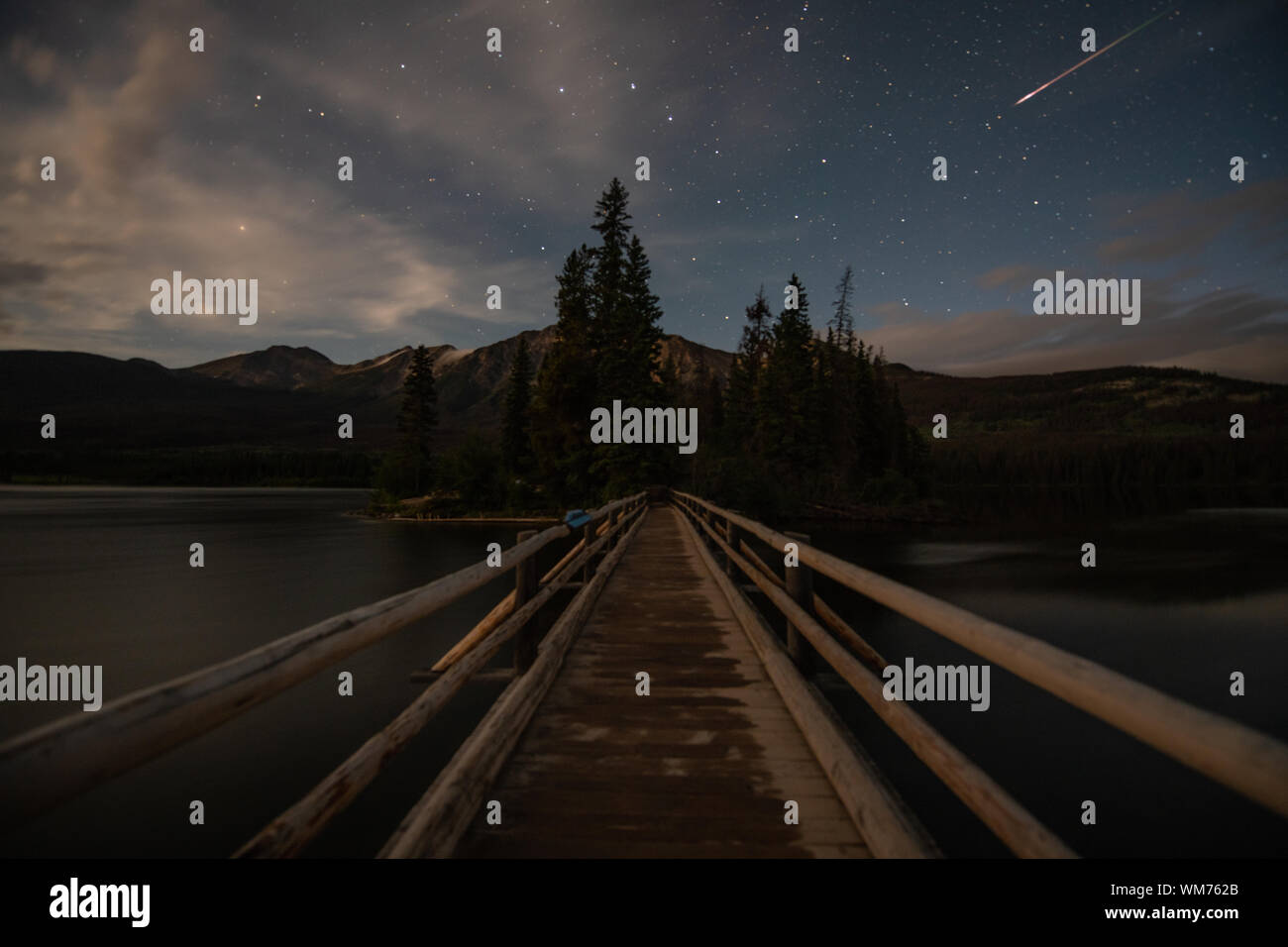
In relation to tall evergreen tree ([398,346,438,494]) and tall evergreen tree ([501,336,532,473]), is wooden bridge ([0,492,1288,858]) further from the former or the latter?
tall evergreen tree ([398,346,438,494])

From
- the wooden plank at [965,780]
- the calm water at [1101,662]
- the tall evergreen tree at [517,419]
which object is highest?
the tall evergreen tree at [517,419]

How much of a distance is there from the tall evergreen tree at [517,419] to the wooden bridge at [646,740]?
47816mm

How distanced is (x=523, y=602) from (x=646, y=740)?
1.82 m

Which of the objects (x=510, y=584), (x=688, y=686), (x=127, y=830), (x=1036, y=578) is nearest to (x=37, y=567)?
(x=510, y=584)

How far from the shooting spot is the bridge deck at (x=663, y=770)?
2.64 m

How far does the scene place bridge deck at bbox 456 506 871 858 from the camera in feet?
8.65

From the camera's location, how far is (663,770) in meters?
3.30

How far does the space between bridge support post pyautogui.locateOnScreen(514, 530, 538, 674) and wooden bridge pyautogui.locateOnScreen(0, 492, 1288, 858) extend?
2cm

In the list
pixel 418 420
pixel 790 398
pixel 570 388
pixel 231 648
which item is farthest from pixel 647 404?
pixel 418 420

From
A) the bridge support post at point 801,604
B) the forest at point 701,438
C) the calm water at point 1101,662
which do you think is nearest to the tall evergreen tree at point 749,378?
the forest at point 701,438

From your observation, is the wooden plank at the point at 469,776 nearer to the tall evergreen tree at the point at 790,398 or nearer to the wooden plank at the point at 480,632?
the wooden plank at the point at 480,632

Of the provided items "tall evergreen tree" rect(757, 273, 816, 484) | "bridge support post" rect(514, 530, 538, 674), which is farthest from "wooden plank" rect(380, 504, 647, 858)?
"tall evergreen tree" rect(757, 273, 816, 484)
